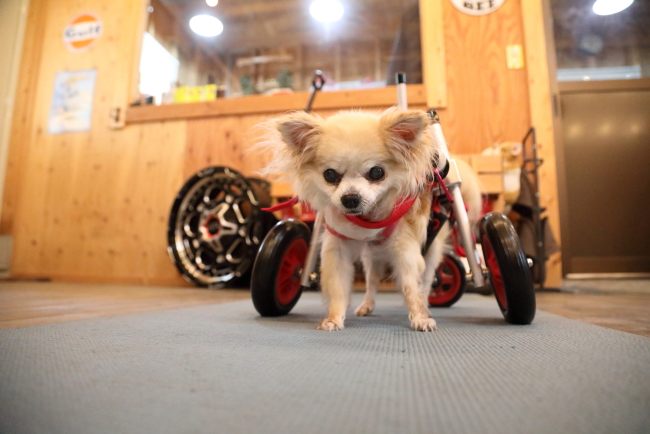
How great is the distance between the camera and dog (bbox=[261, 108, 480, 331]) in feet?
3.82

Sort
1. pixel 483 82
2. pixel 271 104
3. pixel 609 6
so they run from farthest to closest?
pixel 609 6
pixel 271 104
pixel 483 82

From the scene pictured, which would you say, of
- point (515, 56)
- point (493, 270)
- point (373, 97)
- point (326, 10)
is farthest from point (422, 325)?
point (326, 10)

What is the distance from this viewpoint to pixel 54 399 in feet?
1.77

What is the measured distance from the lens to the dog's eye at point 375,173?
46.4 inches

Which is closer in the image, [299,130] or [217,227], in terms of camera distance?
[299,130]

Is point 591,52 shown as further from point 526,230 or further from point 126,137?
point 126,137

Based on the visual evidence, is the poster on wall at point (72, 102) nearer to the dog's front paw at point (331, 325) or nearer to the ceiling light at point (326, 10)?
the ceiling light at point (326, 10)

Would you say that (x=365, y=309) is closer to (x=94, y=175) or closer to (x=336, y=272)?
(x=336, y=272)

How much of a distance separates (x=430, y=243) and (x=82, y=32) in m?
4.29

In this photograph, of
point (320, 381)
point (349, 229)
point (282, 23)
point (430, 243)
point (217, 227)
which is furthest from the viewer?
point (282, 23)

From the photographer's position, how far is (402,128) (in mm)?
1172

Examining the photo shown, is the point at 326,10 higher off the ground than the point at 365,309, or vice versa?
the point at 326,10

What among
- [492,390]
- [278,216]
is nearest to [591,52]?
[278,216]

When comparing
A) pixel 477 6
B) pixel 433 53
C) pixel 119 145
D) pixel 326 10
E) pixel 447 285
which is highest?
pixel 326 10
